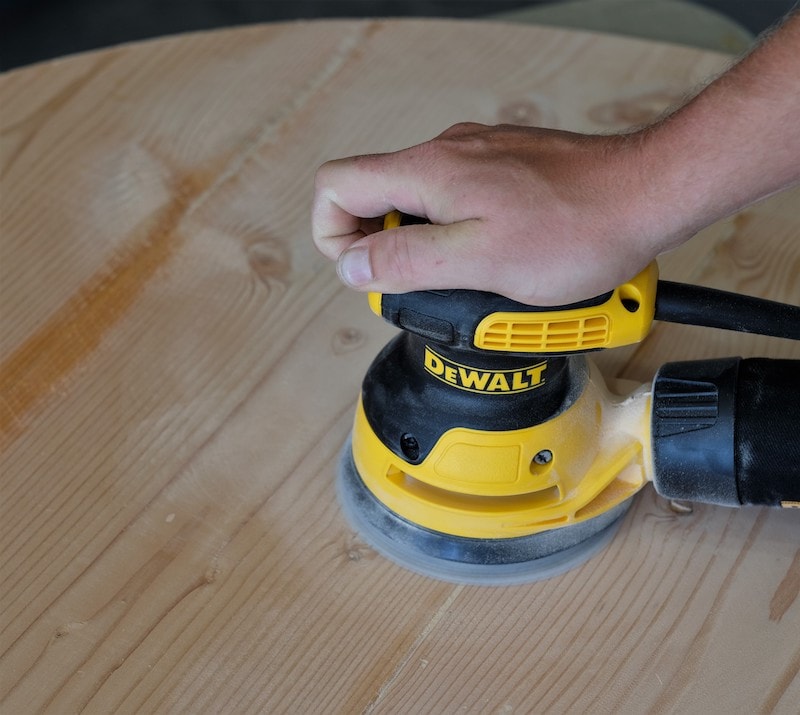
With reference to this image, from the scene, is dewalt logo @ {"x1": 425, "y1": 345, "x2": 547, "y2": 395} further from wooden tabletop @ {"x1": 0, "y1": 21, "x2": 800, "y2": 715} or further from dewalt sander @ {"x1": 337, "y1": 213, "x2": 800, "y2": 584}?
wooden tabletop @ {"x1": 0, "y1": 21, "x2": 800, "y2": 715}

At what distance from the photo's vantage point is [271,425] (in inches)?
37.4

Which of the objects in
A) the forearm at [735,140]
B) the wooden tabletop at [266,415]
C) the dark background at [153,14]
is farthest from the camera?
the dark background at [153,14]

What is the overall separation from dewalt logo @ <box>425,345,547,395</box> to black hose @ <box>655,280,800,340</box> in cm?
10

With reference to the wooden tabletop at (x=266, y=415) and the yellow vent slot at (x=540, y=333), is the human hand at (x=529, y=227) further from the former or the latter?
the wooden tabletop at (x=266, y=415)

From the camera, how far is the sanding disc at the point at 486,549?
2.71 feet

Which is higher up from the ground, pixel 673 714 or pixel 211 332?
pixel 211 332

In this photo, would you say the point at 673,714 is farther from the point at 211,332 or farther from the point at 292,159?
the point at 292,159

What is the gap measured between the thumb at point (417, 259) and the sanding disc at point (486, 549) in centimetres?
22

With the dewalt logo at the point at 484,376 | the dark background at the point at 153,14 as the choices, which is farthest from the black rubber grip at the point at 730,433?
the dark background at the point at 153,14

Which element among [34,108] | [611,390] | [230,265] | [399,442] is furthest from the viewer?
[34,108]

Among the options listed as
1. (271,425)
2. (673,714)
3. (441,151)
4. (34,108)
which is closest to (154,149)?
(34,108)

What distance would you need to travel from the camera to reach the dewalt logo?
0.77 m

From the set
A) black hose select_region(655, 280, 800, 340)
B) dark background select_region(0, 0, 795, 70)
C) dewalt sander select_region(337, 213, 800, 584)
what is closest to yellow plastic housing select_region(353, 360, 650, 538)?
dewalt sander select_region(337, 213, 800, 584)

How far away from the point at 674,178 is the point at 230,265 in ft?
1.74
